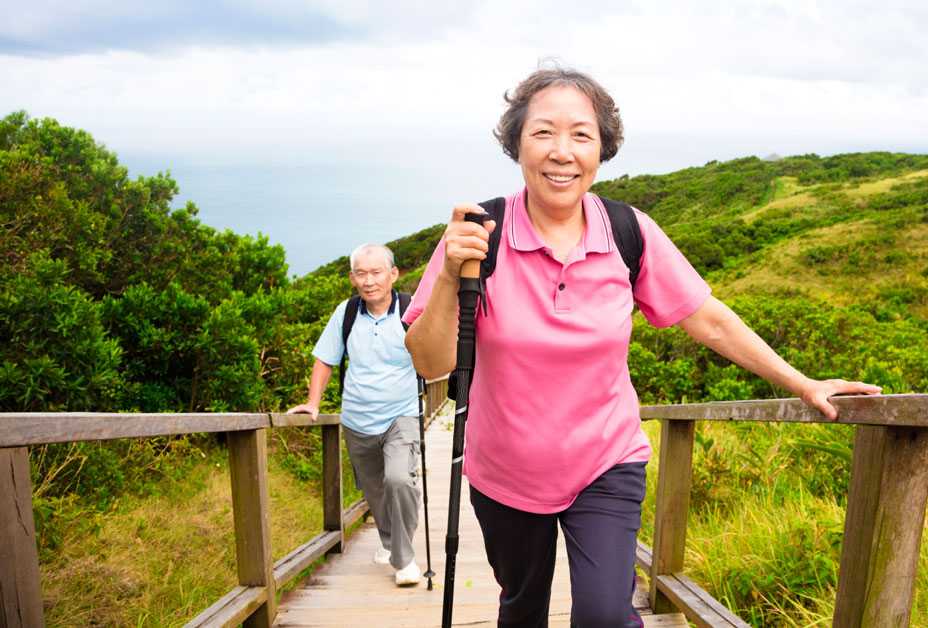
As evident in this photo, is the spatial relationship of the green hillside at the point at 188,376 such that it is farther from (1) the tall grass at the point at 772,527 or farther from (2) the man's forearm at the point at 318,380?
(2) the man's forearm at the point at 318,380

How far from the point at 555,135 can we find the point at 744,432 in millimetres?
5374

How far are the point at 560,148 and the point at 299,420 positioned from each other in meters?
2.30

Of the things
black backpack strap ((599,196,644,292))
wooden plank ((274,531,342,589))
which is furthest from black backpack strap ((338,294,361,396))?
black backpack strap ((599,196,644,292))

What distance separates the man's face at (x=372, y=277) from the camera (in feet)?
13.4

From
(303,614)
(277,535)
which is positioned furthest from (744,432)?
(303,614)

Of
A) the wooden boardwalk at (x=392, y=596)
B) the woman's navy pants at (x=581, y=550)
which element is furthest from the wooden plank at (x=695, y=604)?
the woman's navy pants at (x=581, y=550)

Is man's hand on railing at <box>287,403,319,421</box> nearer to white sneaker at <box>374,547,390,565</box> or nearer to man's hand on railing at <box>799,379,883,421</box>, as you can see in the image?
white sneaker at <box>374,547,390,565</box>

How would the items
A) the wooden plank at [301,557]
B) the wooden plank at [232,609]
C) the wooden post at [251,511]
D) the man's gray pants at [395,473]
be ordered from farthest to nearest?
the man's gray pants at [395,473], the wooden plank at [301,557], the wooden post at [251,511], the wooden plank at [232,609]

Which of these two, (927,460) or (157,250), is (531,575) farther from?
(157,250)

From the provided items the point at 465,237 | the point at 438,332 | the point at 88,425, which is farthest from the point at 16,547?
the point at 465,237

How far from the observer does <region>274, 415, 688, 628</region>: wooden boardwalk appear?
3.40m

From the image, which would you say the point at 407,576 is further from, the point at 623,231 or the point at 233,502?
the point at 623,231

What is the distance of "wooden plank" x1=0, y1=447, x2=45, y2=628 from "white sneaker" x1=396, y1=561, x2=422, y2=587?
250 centimetres

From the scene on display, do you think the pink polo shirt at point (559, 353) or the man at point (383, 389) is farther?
the man at point (383, 389)
